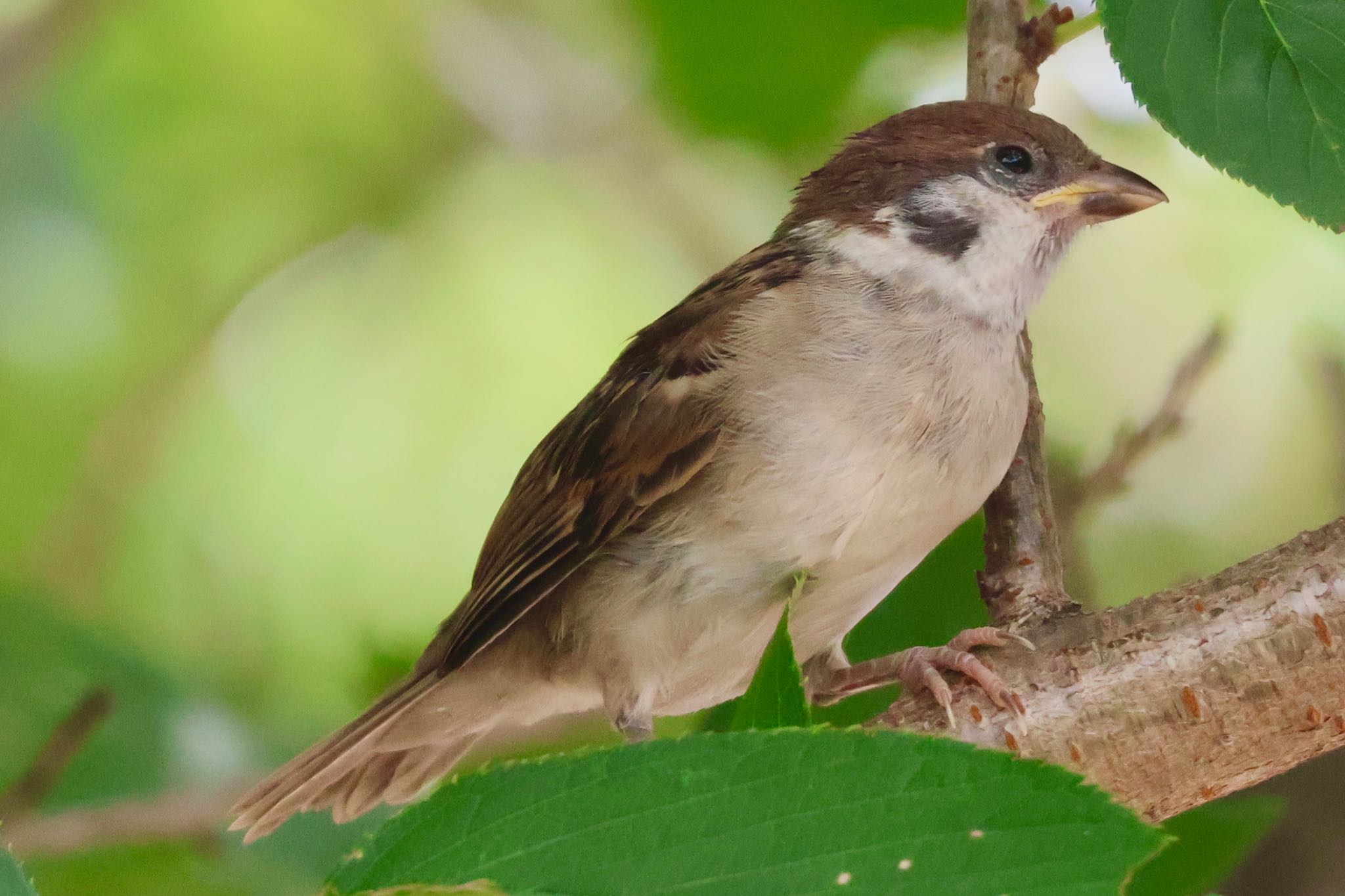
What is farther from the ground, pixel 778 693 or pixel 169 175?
pixel 169 175

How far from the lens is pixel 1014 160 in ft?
3.70

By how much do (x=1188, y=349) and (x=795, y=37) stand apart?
706 millimetres

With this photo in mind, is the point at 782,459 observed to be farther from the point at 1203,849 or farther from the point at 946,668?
the point at 1203,849

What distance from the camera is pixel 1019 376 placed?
3.52ft

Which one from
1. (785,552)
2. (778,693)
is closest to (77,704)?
(785,552)

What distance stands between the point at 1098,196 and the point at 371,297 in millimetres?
1201

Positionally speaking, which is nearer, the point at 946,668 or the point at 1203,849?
the point at 946,668

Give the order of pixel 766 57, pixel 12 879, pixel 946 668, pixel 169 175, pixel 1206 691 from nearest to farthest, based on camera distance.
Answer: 1. pixel 12 879
2. pixel 1206 691
3. pixel 946 668
4. pixel 766 57
5. pixel 169 175

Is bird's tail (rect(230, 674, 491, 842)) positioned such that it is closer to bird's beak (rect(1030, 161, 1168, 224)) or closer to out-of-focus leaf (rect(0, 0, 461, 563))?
bird's beak (rect(1030, 161, 1168, 224))

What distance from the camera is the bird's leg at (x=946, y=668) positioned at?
2.69 feet

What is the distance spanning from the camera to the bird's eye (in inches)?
44.1

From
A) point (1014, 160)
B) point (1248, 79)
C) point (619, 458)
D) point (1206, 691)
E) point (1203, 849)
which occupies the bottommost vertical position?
point (1203, 849)

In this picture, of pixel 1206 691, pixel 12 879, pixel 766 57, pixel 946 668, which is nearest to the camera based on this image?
pixel 12 879

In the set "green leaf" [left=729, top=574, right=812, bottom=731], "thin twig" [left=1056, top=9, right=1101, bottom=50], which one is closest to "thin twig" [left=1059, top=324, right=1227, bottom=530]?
"thin twig" [left=1056, top=9, right=1101, bottom=50]
